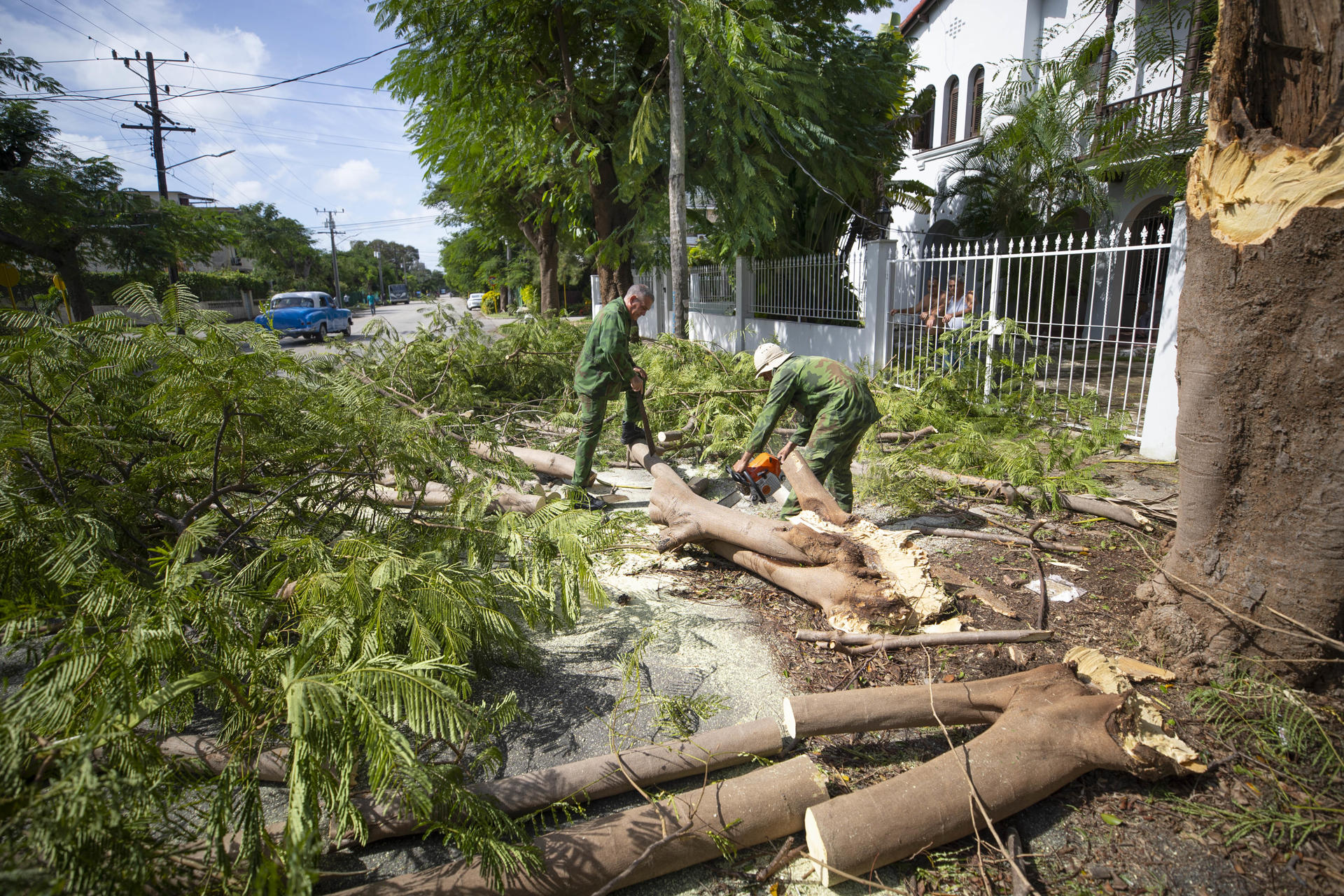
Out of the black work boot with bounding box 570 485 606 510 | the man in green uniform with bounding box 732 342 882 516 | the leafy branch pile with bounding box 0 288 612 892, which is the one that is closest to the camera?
the leafy branch pile with bounding box 0 288 612 892

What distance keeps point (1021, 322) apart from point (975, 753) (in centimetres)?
792

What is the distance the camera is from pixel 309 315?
22.7 meters

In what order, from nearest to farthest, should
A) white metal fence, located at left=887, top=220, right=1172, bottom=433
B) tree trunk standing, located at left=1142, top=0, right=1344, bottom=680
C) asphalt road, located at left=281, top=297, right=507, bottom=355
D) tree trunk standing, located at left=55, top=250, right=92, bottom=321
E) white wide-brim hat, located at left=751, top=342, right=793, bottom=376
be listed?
tree trunk standing, located at left=1142, top=0, right=1344, bottom=680, white wide-brim hat, located at left=751, top=342, right=793, bottom=376, white metal fence, located at left=887, top=220, right=1172, bottom=433, asphalt road, located at left=281, top=297, right=507, bottom=355, tree trunk standing, located at left=55, top=250, right=92, bottom=321

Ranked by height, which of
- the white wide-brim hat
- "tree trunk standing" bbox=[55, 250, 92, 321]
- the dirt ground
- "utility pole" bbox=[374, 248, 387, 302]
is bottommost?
the dirt ground

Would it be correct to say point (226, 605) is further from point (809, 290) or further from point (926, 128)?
point (926, 128)

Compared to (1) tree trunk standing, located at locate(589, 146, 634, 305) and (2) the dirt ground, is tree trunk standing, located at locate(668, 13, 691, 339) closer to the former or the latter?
(1) tree trunk standing, located at locate(589, 146, 634, 305)

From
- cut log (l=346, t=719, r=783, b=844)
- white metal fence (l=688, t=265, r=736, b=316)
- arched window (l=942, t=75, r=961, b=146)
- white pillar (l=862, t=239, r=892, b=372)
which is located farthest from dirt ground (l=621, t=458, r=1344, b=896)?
arched window (l=942, t=75, r=961, b=146)

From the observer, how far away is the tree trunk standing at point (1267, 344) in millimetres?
2293

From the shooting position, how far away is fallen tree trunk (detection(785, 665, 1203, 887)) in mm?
1946

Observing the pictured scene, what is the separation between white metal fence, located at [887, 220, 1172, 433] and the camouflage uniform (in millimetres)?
2759

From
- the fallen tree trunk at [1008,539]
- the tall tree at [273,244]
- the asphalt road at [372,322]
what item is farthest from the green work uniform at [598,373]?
the tall tree at [273,244]

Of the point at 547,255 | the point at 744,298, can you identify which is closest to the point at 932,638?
the point at 744,298

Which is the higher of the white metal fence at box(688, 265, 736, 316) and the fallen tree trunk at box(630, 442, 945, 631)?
the white metal fence at box(688, 265, 736, 316)

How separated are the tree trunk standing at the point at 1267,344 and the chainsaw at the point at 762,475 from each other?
8.27 ft
